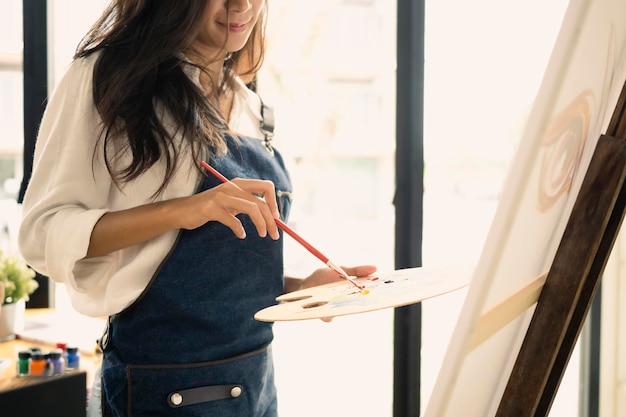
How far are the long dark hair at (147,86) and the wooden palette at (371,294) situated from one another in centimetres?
34

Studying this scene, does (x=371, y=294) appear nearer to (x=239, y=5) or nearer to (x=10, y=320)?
(x=239, y=5)

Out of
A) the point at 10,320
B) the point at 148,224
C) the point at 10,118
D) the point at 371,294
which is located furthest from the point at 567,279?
the point at 10,118

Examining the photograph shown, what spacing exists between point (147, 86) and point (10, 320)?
4.21 feet

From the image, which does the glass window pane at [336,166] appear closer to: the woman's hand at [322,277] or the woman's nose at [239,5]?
the woman's hand at [322,277]

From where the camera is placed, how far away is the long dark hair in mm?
1002

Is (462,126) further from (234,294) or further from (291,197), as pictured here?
(234,294)

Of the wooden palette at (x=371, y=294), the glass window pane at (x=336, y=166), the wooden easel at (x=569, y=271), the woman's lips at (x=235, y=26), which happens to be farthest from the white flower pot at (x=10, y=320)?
the wooden easel at (x=569, y=271)

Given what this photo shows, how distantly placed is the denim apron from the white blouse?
3 cm

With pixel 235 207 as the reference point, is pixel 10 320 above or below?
below

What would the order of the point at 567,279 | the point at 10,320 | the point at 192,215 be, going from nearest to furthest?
the point at 567,279 < the point at 192,215 < the point at 10,320

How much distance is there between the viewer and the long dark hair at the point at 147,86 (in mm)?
1002

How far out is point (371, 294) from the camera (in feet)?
2.62

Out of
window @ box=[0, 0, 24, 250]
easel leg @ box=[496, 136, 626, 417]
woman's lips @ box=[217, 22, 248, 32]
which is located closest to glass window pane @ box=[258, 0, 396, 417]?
window @ box=[0, 0, 24, 250]

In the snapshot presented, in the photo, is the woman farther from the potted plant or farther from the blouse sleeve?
the potted plant
